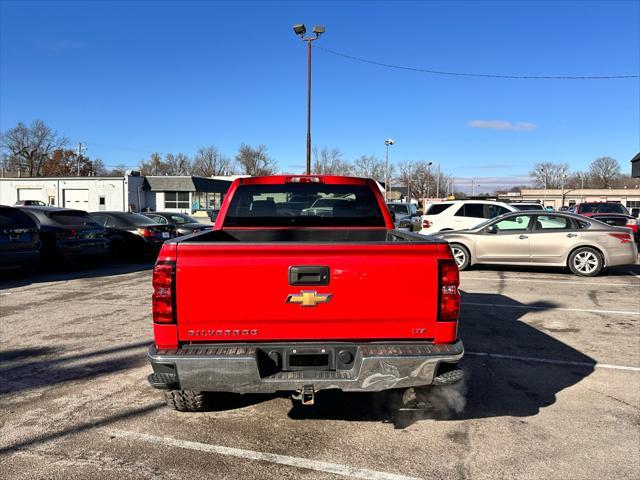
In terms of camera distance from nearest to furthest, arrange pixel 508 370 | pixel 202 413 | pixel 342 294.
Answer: pixel 342 294 → pixel 202 413 → pixel 508 370

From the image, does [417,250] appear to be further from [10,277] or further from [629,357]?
[10,277]

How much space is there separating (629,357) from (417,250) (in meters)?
3.79

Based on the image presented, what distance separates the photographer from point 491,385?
14.5 feet

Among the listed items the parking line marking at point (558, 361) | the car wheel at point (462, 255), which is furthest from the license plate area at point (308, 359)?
the car wheel at point (462, 255)

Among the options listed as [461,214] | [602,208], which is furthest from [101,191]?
[602,208]

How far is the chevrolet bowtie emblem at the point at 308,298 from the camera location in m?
3.03

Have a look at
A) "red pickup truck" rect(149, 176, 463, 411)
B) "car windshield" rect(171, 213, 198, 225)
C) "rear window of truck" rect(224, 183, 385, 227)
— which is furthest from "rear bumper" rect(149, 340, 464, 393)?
"car windshield" rect(171, 213, 198, 225)

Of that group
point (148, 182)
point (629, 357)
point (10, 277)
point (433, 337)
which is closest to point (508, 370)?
point (629, 357)

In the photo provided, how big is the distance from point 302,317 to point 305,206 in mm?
2174

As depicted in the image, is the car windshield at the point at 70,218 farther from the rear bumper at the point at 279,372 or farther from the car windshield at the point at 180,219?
the rear bumper at the point at 279,372

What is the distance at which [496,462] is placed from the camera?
313 centimetres

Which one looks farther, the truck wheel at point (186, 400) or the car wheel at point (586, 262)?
the car wheel at point (586, 262)

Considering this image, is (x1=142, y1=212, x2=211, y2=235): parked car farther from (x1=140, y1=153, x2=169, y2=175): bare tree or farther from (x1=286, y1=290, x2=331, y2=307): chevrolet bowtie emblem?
(x1=140, y1=153, x2=169, y2=175): bare tree

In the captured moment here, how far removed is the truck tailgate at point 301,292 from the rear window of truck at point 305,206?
185 cm
